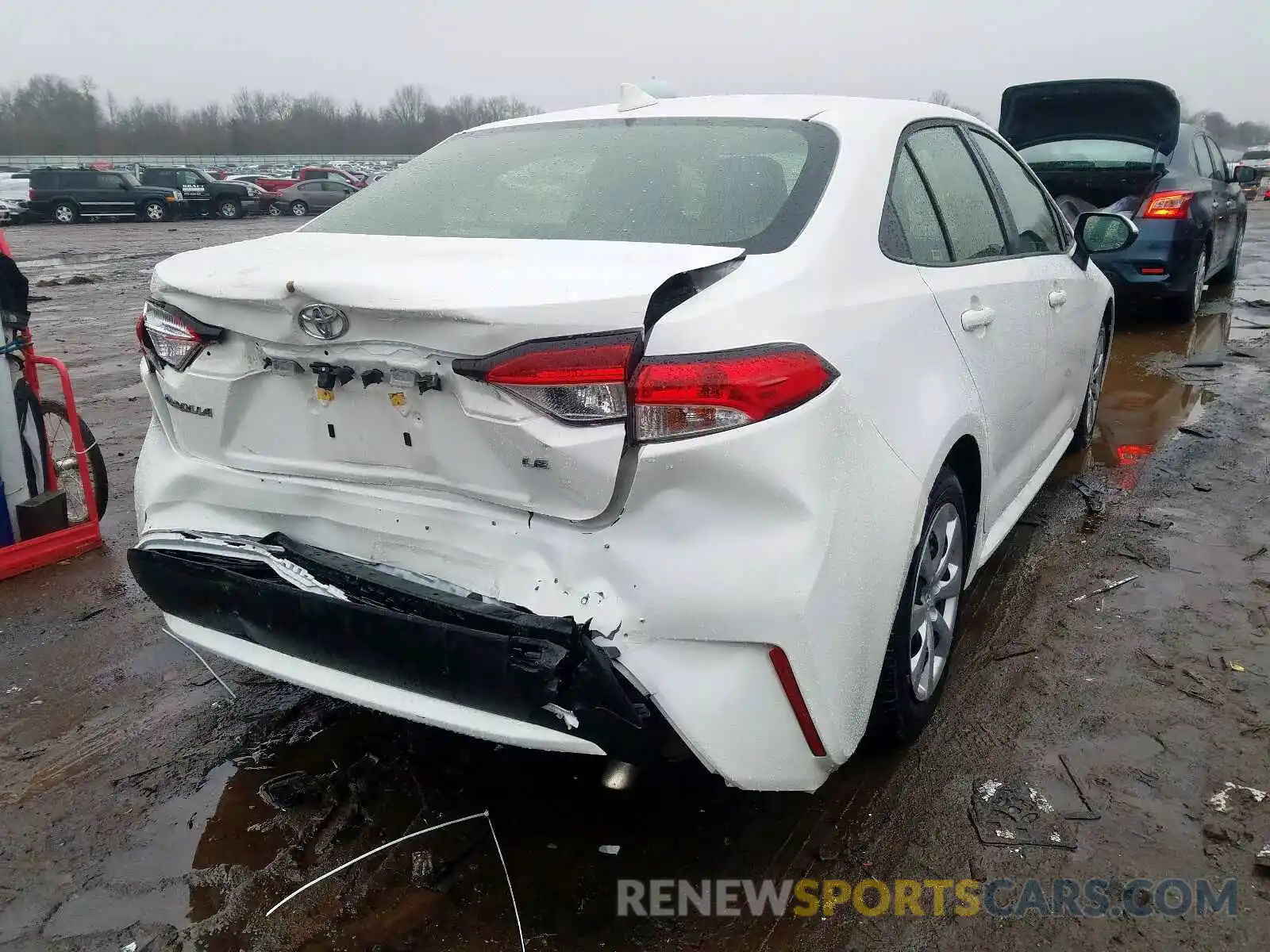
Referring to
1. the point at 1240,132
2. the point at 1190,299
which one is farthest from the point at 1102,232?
the point at 1240,132

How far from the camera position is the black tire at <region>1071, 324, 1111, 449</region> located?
480cm

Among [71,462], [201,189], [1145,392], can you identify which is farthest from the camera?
[201,189]

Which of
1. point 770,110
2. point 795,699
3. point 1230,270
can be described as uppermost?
point 770,110

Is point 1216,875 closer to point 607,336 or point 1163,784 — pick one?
point 1163,784

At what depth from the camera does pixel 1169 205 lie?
7633 millimetres

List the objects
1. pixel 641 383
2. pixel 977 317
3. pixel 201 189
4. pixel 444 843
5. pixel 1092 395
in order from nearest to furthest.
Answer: pixel 641 383
pixel 444 843
pixel 977 317
pixel 1092 395
pixel 201 189

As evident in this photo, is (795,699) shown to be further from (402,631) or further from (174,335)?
(174,335)

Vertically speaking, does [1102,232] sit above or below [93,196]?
above

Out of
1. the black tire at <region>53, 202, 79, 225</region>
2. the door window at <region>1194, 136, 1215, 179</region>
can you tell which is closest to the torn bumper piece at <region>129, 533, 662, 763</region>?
the door window at <region>1194, 136, 1215, 179</region>

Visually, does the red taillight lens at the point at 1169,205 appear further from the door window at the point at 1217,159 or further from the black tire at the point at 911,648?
the black tire at the point at 911,648

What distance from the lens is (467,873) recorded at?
2279 millimetres

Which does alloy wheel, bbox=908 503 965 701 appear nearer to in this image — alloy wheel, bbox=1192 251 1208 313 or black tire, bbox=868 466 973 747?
black tire, bbox=868 466 973 747

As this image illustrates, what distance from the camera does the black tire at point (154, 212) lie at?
95.1 ft

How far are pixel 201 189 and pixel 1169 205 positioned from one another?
28459 mm
